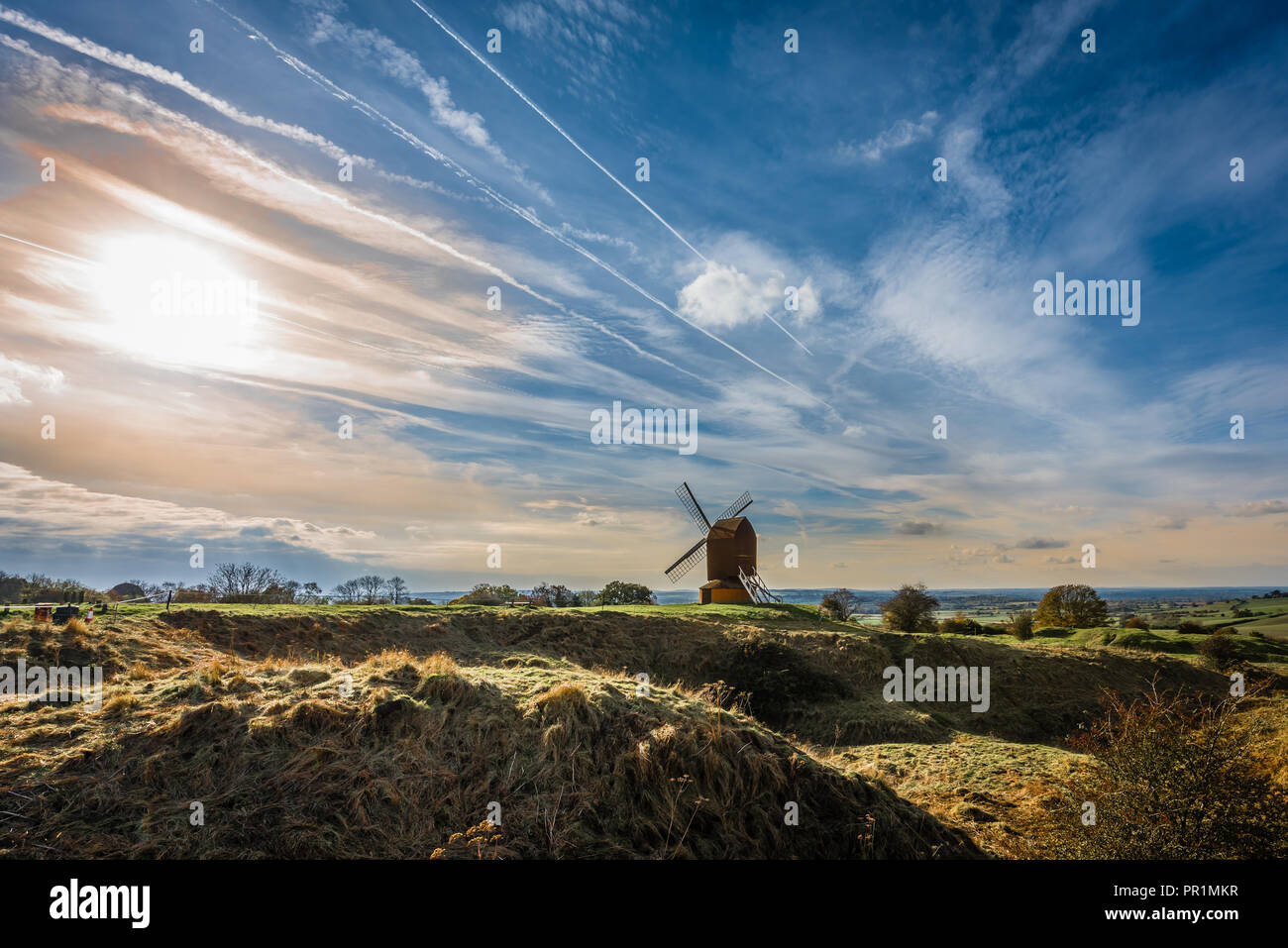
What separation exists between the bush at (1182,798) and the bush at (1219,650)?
91.3 feet

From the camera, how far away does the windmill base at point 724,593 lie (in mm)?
47500

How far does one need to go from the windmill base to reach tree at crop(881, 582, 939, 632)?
1105cm

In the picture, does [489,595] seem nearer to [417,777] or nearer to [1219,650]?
[417,777]

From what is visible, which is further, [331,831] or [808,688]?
[808,688]

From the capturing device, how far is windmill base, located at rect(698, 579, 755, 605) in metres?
47.5

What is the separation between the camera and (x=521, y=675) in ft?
40.6

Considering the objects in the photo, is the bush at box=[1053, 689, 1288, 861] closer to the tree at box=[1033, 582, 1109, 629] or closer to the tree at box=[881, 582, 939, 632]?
the tree at box=[881, 582, 939, 632]

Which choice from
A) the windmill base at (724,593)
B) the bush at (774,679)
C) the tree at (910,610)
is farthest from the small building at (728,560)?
the bush at (774,679)

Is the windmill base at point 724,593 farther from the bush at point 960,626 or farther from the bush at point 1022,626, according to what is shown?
the bush at point 1022,626

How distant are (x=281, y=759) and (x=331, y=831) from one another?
1.69m

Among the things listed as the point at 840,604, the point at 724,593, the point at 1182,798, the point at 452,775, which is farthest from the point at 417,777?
the point at 840,604
